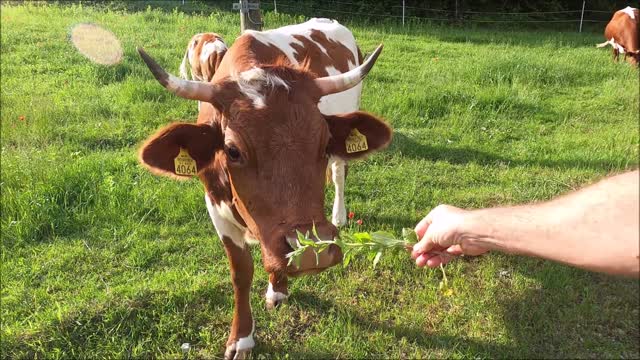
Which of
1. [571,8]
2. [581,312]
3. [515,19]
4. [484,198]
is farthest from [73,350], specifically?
[571,8]

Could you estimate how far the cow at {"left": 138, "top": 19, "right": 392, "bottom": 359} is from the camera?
7.37 feet

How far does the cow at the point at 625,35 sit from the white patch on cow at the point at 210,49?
9272 mm

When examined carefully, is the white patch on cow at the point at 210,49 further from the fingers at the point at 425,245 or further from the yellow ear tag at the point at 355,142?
the fingers at the point at 425,245

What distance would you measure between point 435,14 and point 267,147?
56.7 ft

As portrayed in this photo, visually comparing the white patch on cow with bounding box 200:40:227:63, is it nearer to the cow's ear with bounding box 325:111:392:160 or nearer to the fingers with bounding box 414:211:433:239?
the cow's ear with bounding box 325:111:392:160

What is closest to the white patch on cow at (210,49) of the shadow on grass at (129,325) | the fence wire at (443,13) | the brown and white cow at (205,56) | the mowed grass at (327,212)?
the brown and white cow at (205,56)

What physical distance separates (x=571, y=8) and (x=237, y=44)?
798 inches

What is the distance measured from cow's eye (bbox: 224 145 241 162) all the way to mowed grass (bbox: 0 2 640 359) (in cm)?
139

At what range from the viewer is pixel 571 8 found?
1962 centimetres

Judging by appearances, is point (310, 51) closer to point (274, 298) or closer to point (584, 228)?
point (274, 298)

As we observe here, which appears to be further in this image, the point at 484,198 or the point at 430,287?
the point at 484,198

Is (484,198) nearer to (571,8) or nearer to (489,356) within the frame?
(489,356)

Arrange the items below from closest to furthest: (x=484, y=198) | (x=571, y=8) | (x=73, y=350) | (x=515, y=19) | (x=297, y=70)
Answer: (x=297, y=70) → (x=73, y=350) → (x=484, y=198) → (x=515, y=19) → (x=571, y=8)

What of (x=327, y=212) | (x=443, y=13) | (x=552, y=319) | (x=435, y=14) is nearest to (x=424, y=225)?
(x=552, y=319)
